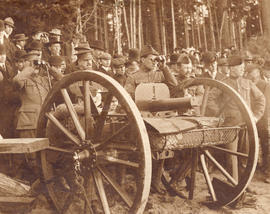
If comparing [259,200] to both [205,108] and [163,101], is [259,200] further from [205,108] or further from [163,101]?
[163,101]

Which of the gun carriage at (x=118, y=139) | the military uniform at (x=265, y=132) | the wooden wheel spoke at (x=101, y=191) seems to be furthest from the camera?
the military uniform at (x=265, y=132)

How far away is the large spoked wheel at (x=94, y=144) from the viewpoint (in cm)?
261

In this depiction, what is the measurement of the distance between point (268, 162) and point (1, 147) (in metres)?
4.54

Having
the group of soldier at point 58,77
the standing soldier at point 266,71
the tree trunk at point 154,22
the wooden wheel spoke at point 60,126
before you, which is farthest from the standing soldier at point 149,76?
the tree trunk at point 154,22

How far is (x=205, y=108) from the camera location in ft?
13.8

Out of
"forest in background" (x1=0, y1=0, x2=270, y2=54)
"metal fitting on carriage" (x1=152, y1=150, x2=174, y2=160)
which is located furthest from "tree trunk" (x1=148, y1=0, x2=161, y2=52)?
"metal fitting on carriage" (x1=152, y1=150, x2=174, y2=160)

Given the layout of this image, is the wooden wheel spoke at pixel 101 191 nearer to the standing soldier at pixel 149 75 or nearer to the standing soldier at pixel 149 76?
the standing soldier at pixel 149 75

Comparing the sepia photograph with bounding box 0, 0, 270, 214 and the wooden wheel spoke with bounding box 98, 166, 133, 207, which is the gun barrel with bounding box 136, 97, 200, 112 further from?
the wooden wheel spoke with bounding box 98, 166, 133, 207

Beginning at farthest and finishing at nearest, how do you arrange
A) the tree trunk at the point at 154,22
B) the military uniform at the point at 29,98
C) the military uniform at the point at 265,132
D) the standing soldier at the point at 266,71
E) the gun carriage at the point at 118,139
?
the tree trunk at the point at 154,22 < the standing soldier at the point at 266,71 < the military uniform at the point at 265,132 < the military uniform at the point at 29,98 < the gun carriage at the point at 118,139

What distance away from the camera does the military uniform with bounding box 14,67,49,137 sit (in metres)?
4.67

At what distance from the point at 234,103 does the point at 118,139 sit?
6.48ft

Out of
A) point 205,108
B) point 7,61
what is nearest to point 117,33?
point 7,61

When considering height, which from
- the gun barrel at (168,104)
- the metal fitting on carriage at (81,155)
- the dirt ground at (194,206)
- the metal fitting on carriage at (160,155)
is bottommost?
the dirt ground at (194,206)

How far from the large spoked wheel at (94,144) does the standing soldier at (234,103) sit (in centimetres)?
131
